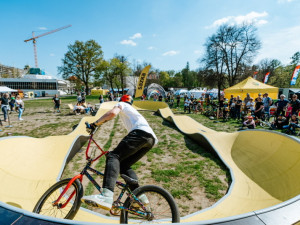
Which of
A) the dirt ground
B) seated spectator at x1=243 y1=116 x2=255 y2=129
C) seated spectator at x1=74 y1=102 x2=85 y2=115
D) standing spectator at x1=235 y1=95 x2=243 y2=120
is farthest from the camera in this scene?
seated spectator at x1=74 y1=102 x2=85 y2=115

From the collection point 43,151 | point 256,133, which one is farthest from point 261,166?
point 43,151

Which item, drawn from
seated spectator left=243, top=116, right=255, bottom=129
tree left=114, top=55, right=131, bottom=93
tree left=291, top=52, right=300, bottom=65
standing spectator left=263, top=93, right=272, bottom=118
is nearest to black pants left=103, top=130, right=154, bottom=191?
seated spectator left=243, top=116, right=255, bottom=129

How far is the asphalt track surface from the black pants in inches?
36.0

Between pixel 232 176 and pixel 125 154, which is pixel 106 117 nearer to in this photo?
pixel 125 154

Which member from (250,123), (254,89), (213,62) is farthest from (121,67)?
(250,123)

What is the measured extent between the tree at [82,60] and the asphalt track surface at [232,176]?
4719 centimetres

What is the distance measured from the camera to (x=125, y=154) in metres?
2.38

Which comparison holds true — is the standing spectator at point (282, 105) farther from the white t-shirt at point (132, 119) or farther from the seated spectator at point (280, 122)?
the white t-shirt at point (132, 119)

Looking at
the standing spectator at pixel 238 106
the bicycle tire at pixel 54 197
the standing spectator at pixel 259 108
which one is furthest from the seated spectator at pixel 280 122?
the bicycle tire at pixel 54 197

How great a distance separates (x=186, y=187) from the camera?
3.78 meters

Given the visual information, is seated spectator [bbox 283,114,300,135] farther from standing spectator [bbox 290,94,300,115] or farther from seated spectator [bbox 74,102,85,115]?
seated spectator [bbox 74,102,85,115]

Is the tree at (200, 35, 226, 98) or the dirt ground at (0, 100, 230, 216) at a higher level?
the tree at (200, 35, 226, 98)

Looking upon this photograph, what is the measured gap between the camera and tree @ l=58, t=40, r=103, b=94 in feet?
153

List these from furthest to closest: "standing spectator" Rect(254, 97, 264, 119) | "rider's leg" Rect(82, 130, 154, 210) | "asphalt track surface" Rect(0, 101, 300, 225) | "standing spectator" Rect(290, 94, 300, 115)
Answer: "standing spectator" Rect(254, 97, 264, 119)
"standing spectator" Rect(290, 94, 300, 115)
"rider's leg" Rect(82, 130, 154, 210)
"asphalt track surface" Rect(0, 101, 300, 225)
